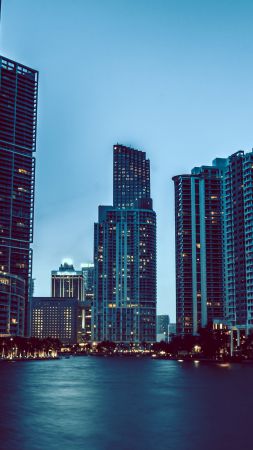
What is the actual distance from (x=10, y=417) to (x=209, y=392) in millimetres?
39226

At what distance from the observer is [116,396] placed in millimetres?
85062

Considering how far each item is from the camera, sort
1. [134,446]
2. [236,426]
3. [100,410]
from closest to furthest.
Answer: [134,446]
[236,426]
[100,410]

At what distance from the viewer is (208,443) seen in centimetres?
4422

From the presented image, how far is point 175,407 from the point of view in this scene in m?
70.7

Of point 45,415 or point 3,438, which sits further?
point 45,415

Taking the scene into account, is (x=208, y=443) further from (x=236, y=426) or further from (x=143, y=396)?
(x=143, y=396)

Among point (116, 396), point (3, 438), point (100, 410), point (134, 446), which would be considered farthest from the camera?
point (116, 396)

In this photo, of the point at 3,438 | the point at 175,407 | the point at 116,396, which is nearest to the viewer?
the point at 3,438

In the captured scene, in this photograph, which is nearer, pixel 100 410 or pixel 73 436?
pixel 73 436

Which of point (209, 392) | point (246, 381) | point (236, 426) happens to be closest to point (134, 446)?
point (236, 426)

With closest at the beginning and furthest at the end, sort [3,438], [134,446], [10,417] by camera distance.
Result: [134,446]
[3,438]
[10,417]

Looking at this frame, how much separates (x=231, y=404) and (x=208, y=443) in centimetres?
2901

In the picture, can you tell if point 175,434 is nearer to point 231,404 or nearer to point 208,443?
point 208,443

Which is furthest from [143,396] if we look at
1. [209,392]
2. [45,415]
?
[45,415]
